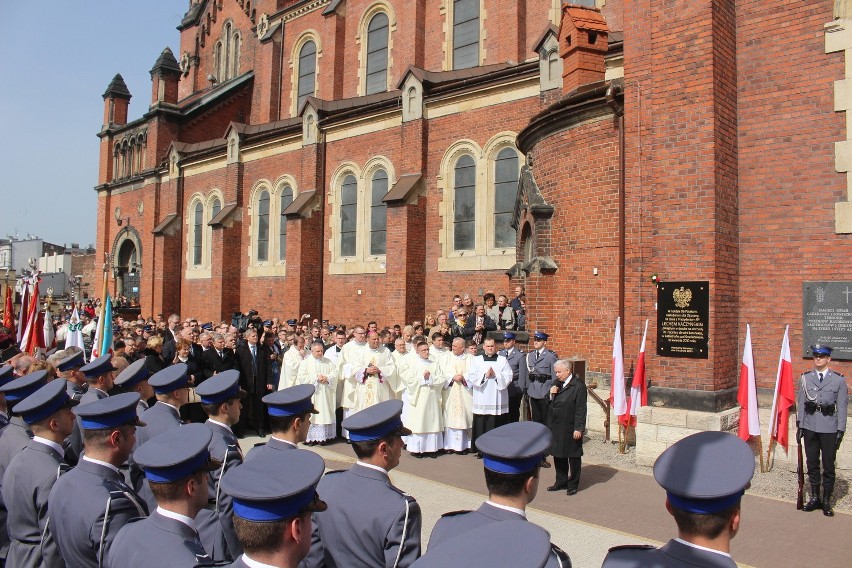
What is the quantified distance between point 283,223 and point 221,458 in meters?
21.7

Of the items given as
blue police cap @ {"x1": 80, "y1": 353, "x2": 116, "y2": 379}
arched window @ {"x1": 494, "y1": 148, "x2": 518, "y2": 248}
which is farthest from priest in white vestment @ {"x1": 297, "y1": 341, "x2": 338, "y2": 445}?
arched window @ {"x1": 494, "y1": 148, "x2": 518, "y2": 248}

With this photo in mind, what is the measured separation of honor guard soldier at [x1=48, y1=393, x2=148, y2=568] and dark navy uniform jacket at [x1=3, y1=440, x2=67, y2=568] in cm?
54

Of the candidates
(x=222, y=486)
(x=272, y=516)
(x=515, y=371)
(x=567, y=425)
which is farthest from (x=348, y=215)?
(x=272, y=516)

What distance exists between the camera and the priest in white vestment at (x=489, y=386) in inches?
404

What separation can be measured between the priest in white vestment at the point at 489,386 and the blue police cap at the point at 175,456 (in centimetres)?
740

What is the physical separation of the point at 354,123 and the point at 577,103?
481 inches

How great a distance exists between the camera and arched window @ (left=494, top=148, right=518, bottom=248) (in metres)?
17.8

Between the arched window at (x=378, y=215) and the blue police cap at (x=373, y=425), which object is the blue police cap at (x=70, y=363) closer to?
the blue police cap at (x=373, y=425)

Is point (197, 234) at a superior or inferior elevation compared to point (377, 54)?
inferior

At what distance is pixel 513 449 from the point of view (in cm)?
298

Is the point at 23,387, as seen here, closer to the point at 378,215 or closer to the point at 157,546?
the point at 157,546

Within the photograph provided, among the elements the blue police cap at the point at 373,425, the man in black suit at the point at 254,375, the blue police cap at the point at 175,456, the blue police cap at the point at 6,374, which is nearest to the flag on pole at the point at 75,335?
the man in black suit at the point at 254,375

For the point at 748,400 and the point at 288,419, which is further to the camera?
the point at 748,400

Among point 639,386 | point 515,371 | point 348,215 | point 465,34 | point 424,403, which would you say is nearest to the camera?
point 639,386
